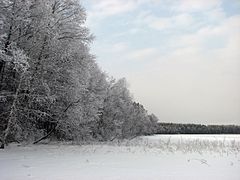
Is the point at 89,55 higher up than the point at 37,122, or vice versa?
the point at 89,55

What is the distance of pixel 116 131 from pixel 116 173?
125 ft

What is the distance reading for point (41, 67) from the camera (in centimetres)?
2017

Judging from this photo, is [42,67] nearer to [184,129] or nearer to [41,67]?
[41,67]

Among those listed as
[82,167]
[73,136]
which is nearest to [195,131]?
[73,136]

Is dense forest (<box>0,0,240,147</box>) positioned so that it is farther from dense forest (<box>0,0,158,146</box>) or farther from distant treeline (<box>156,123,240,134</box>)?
distant treeline (<box>156,123,240,134</box>)

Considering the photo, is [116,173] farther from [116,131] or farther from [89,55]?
[116,131]

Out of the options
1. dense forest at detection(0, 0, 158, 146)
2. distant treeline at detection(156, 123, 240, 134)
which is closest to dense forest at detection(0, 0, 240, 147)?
dense forest at detection(0, 0, 158, 146)

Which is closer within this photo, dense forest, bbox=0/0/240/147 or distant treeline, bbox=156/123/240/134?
dense forest, bbox=0/0/240/147

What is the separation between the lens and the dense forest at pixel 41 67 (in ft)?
58.3

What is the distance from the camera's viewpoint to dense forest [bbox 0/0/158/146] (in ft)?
58.3

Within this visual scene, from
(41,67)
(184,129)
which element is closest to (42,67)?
(41,67)

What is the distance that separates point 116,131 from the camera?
156 feet

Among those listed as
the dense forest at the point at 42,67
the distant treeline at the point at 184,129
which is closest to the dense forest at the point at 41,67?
the dense forest at the point at 42,67

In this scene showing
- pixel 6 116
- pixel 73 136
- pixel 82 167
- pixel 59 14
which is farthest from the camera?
pixel 73 136
